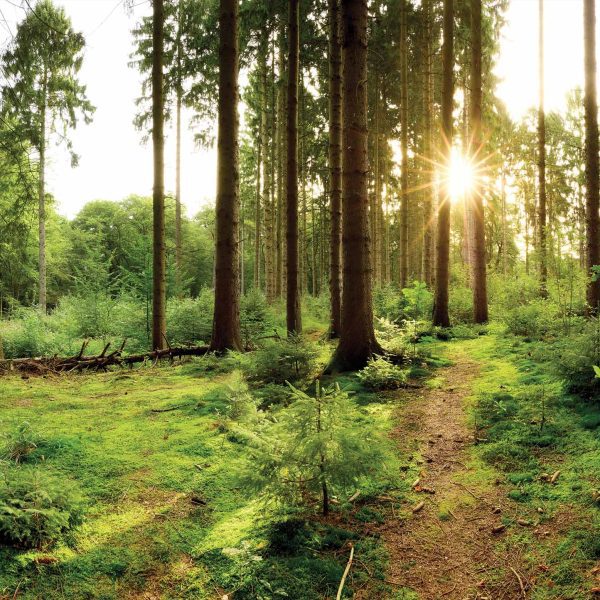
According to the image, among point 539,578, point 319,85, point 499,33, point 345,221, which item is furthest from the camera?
point 319,85

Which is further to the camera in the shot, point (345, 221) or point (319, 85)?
point (319, 85)

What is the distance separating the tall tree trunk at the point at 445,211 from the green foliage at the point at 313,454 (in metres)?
9.41

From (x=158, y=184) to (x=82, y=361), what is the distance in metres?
4.66

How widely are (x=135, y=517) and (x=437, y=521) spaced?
7.84 feet

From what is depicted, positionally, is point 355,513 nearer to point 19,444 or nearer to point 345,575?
Answer: point 345,575

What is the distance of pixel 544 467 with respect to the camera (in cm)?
405

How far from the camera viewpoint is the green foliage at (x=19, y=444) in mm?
4116

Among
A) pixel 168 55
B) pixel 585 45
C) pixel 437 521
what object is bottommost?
pixel 437 521

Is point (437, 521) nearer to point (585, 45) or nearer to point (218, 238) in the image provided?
point (218, 238)

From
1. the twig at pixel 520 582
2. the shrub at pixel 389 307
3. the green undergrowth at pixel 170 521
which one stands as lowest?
the twig at pixel 520 582

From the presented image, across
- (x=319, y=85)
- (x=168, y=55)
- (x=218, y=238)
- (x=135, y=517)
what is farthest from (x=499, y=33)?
(x=135, y=517)

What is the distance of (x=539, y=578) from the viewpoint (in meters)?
2.82

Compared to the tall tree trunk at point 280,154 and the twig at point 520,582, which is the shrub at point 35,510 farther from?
the tall tree trunk at point 280,154

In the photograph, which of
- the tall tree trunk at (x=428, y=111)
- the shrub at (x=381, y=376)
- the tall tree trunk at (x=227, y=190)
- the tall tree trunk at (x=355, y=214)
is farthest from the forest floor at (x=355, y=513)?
the tall tree trunk at (x=428, y=111)
